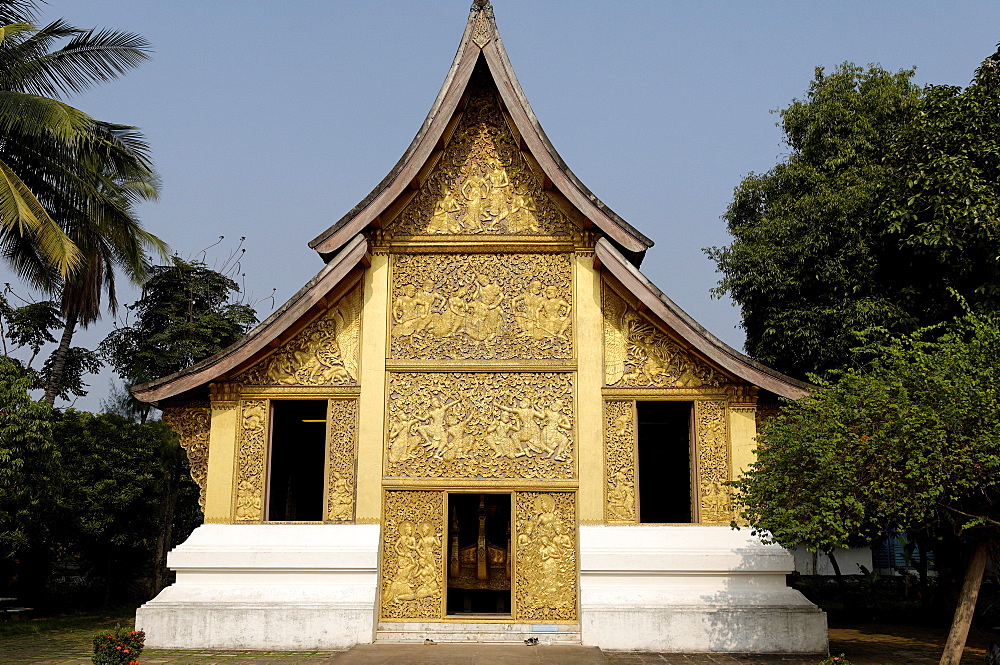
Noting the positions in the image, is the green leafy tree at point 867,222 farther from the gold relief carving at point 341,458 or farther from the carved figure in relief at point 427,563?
the gold relief carving at point 341,458

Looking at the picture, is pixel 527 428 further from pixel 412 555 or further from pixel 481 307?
pixel 412 555

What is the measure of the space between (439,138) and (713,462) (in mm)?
5009

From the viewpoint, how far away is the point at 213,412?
993cm

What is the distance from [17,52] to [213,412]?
305 inches

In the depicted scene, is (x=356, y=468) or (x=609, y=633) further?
(x=356, y=468)

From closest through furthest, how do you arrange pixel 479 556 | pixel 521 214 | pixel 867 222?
pixel 521 214, pixel 479 556, pixel 867 222

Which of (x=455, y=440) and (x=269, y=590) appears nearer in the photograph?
(x=269, y=590)

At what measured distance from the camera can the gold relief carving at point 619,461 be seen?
31.4ft

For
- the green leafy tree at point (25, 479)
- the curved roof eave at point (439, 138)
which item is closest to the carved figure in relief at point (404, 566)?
the curved roof eave at point (439, 138)

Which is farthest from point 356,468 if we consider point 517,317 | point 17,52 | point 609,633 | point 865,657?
point 17,52

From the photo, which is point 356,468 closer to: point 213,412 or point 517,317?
point 213,412

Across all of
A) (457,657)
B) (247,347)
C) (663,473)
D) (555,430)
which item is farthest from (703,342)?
(663,473)

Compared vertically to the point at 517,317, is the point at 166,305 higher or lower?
higher

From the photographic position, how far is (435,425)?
387 inches
